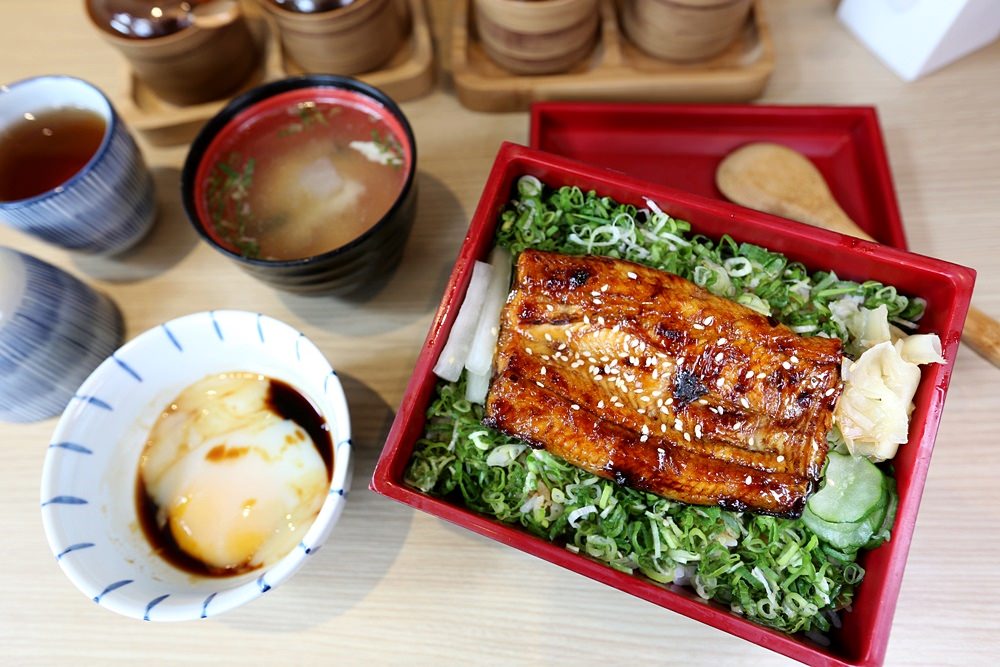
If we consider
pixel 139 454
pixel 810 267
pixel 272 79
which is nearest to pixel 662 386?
pixel 810 267

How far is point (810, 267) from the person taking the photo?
1.41m

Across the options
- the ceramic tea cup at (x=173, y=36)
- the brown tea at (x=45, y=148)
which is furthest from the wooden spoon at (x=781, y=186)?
the brown tea at (x=45, y=148)

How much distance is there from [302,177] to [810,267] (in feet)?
4.16

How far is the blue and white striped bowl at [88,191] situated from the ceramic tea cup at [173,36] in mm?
205

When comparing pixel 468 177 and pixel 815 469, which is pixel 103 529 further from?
pixel 815 469

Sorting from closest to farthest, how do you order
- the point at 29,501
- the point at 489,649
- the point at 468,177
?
1. the point at 489,649
2. the point at 29,501
3. the point at 468,177

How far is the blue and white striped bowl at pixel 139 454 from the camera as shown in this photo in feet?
3.88

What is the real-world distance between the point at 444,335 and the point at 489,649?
2.25 feet

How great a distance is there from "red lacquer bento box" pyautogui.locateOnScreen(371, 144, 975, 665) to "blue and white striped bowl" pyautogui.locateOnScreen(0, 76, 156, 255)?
921 mm

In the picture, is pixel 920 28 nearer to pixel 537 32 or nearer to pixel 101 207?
pixel 537 32

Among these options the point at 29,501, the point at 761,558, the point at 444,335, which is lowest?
the point at 29,501

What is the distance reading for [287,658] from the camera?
1.39m

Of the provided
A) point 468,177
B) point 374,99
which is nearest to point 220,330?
point 374,99

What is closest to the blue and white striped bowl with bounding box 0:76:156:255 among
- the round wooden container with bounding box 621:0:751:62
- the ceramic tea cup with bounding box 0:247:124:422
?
the ceramic tea cup with bounding box 0:247:124:422
